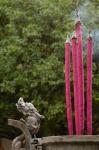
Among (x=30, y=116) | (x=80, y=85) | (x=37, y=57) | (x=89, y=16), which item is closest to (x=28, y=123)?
(x=30, y=116)

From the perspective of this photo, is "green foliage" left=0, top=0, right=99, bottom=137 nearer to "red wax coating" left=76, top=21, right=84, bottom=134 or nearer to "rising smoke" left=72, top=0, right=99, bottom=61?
"rising smoke" left=72, top=0, right=99, bottom=61

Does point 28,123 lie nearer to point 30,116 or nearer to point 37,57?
point 30,116

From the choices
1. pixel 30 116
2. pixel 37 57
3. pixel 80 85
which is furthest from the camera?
pixel 37 57

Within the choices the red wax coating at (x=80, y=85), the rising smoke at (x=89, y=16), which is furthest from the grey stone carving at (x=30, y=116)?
the rising smoke at (x=89, y=16)

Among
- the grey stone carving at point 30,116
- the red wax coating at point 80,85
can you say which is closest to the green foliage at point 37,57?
the grey stone carving at point 30,116

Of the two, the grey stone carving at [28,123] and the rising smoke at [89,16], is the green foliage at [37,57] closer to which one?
the rising smoke at [89,16]

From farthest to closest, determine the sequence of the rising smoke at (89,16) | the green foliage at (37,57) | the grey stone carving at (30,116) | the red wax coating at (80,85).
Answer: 1. the rising smoke at (89,16)
2. the green foliage at (37,57)
3. the grey stone carving at (30,116)
4. the red wax coating at (80,85)

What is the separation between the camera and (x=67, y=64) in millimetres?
5793

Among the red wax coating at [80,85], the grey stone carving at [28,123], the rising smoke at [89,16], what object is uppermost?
the rising smoke at [89,16]

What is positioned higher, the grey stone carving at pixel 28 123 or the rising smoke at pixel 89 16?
the rising smoke at pixel 89 16

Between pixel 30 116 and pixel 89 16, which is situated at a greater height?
pixel 89 16

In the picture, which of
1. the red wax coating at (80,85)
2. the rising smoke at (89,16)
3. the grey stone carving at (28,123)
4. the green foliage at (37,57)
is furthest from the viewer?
the rising smoke at (89,16)

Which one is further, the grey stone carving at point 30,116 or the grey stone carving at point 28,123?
the grey stone carving at point 30,116

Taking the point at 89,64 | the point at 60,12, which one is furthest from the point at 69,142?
the point at 60,12
